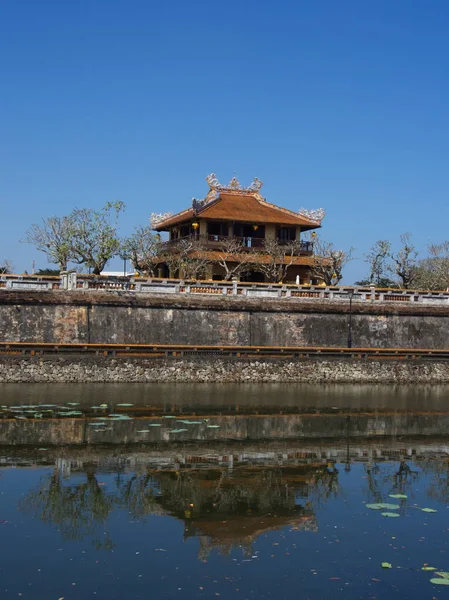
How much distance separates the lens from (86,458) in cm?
2011

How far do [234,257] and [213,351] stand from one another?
16.2m

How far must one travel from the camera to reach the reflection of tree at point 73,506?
47.0 ft

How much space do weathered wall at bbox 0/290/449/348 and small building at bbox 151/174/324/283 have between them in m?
9.32

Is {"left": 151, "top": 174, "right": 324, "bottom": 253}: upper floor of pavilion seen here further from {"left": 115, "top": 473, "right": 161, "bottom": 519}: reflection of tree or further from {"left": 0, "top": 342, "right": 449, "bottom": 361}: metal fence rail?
{"left": 115, "top": 473, "right": 161, "bottom": 519}: reflection of tree

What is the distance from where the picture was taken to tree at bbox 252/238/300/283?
53.2 m

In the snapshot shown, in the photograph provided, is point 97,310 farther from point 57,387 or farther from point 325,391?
point 325,391

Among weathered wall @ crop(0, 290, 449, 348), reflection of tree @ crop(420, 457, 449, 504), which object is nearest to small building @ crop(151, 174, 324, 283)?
weathered wall @ crop(0, 290, 449, 348)

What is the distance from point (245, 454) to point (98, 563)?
9.23 m

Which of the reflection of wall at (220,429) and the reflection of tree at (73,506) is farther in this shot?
the reflection of wall at (220,429)

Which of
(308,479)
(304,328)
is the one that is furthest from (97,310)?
(308,479)

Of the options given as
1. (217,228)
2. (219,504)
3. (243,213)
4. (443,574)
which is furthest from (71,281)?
(443,574)

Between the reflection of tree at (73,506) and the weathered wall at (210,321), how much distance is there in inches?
836

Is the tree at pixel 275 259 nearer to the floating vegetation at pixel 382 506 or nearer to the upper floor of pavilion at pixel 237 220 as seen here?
the upper floor of pavilion at pixel 237 220

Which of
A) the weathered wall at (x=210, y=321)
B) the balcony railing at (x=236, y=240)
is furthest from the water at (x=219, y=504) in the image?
the balcony railing at (x=236, y=240)
